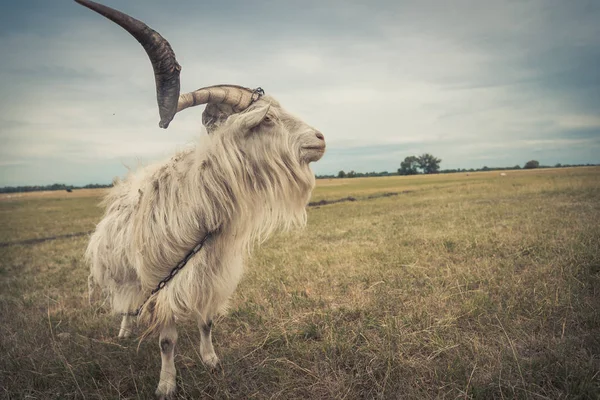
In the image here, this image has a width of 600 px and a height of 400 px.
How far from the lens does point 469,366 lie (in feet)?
9.80

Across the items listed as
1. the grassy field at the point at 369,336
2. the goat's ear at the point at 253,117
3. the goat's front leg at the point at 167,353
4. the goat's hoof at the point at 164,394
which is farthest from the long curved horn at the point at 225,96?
the goat's hoof at the point at 164,394

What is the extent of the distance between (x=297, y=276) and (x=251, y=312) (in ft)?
6.39

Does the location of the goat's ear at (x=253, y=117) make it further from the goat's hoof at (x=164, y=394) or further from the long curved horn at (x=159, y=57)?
the goat's hoof at (x=164, y=394)

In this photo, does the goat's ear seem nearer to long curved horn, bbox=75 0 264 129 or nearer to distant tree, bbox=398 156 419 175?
long curved horn, bbox=75 0 264 129

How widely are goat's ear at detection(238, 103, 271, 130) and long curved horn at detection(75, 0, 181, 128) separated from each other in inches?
24.1

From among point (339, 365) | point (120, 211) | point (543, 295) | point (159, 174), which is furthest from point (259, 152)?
point (543, 295)

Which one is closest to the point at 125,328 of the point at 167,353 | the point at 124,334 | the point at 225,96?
the point at 124,334

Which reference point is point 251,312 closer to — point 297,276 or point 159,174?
point 297,276

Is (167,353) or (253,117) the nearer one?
(253,117)

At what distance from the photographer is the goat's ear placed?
9.96 feet

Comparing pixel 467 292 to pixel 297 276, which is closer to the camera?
pixel 467 292

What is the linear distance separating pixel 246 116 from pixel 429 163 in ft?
458

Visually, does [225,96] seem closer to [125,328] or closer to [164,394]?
[164,394]

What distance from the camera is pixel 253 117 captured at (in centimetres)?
307
